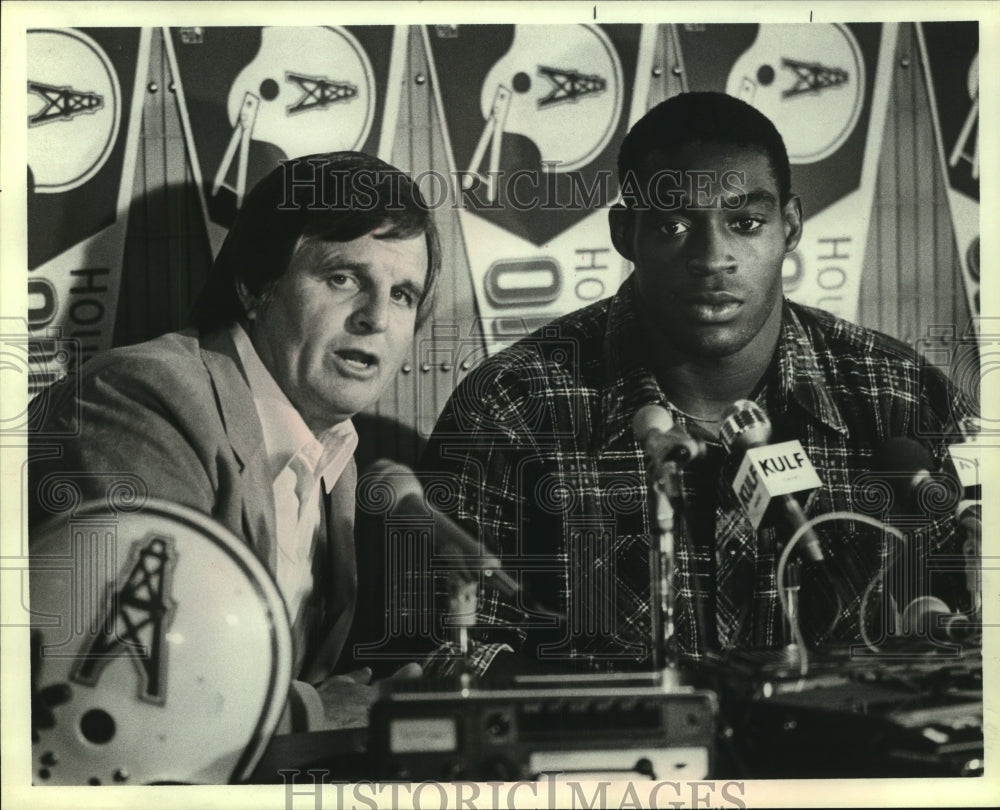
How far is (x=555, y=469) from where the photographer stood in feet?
9.52

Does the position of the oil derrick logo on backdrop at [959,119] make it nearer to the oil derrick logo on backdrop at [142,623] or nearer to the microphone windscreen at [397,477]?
the microphone windscreen at [397,477]

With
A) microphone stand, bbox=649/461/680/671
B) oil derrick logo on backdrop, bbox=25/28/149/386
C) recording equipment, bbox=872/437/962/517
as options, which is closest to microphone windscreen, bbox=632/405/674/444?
microphone stand, bbox=649/461/680/671

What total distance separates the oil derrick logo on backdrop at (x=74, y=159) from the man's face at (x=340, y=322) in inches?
19.7

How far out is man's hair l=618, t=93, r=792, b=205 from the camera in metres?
2.93

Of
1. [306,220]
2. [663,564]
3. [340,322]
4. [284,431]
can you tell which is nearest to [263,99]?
[306,220]

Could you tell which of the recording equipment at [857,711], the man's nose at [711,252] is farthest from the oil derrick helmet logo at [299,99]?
the recording equipment at [857,711]

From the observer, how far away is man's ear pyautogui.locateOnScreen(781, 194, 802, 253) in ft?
9.64

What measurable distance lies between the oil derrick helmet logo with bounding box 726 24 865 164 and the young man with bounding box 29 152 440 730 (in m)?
0.96

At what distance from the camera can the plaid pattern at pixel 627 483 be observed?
2.87m

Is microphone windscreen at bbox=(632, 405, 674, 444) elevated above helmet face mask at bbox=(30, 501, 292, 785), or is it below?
above

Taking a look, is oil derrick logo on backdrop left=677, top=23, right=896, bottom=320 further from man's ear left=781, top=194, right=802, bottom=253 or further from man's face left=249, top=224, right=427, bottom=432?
man's face left=249, top=224, right=427, bottom=432

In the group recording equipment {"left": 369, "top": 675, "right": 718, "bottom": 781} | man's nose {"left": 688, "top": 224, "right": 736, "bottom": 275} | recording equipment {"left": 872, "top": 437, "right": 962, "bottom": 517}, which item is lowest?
recording equipment {"left": 369, "top": 675, "right": 718, "bottom": 781}

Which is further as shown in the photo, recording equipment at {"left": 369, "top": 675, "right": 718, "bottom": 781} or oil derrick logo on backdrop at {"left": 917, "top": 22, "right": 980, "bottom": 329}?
oil derrick logo on backdrop at {"left": 917, "top": 22, "right": 980, "bottom": 329}

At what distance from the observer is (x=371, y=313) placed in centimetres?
288
